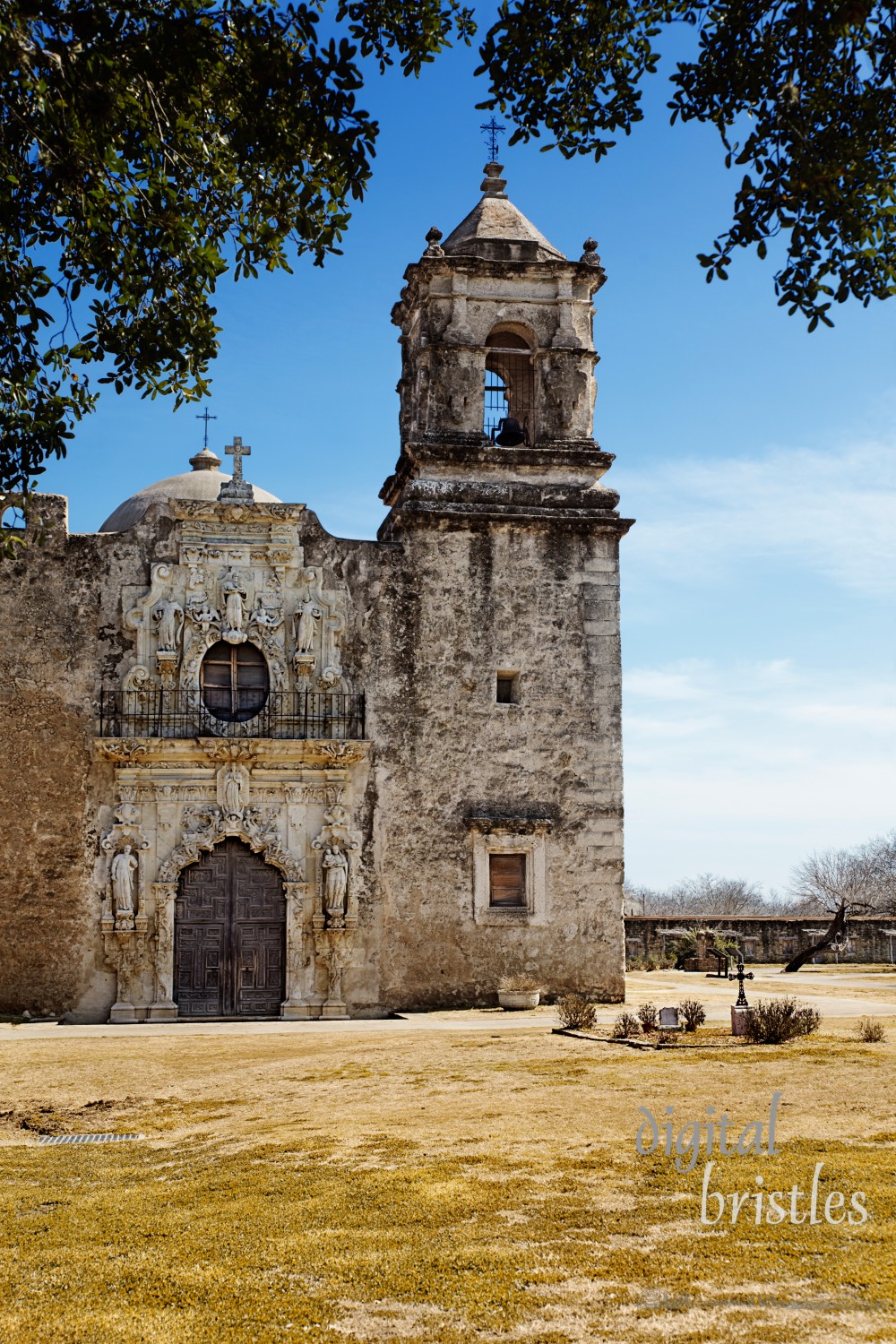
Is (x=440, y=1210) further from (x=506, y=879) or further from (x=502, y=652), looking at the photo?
(x=502, y=652)

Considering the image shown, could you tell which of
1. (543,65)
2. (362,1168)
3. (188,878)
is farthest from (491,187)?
(362,1168)

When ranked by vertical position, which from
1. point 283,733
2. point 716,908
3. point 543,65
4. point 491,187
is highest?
point 491,187

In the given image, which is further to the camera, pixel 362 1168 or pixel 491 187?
pixel 491 187

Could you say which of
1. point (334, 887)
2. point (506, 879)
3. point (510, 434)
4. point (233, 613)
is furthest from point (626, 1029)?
point (510, 434)

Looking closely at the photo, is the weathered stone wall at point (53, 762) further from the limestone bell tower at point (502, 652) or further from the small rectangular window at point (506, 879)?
→ the small rectangular window at point (506, 879)

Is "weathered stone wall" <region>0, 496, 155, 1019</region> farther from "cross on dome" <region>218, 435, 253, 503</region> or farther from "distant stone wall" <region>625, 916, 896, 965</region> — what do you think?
"distant stone wall" <region>625, 916, 896, 965</region>

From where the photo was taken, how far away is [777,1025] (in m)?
12.9

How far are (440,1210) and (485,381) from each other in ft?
47.7

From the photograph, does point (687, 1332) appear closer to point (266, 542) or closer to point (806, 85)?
point (806, 85)

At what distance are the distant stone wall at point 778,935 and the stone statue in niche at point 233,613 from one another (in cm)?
1410

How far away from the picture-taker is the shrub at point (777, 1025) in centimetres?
1283

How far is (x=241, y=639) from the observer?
59.1 feet

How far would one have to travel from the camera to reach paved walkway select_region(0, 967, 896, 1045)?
15.4 meters

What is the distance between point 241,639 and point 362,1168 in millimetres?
11031
